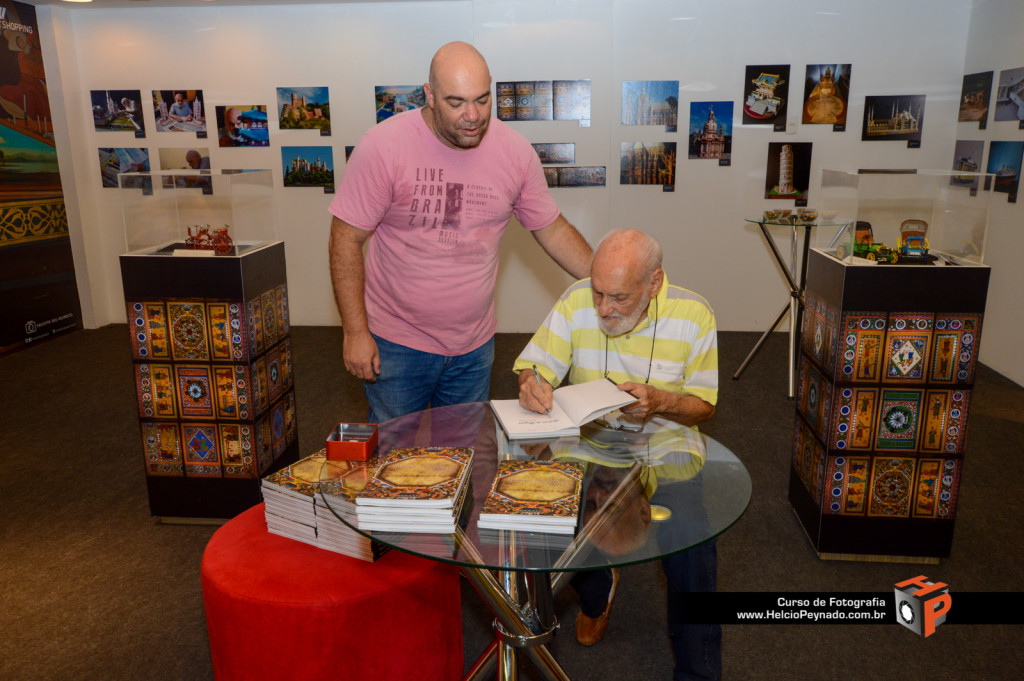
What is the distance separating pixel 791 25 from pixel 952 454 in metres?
4.19

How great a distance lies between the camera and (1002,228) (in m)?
5.44

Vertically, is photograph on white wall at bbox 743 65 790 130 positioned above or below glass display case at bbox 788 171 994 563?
above

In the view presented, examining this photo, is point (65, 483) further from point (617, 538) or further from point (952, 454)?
point (952, 454)

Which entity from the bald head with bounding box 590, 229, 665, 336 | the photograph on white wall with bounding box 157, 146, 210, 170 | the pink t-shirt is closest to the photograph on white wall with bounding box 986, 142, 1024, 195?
the pink t-shirt

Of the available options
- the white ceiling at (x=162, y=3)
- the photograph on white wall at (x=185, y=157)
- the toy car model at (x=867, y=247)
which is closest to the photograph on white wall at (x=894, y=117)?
the toy car model at (x=867, y=247)

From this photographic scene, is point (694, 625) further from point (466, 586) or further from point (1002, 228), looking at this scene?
point (1002, 228)

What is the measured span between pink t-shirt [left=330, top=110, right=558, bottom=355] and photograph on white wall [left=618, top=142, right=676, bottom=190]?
3.81 metres

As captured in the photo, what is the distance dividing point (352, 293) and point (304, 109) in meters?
4.50

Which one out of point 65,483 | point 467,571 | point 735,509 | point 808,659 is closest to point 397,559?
point 467,571

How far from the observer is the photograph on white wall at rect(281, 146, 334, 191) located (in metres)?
6.57

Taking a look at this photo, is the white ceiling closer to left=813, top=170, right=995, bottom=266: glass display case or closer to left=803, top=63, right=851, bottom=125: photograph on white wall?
left=803, top=63, right=851, bottom=125: photograph on white wall

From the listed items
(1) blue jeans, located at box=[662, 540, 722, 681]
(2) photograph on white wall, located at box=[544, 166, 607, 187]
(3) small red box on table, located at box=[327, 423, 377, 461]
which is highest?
(2) photograph on white wall, located at box=[544, 166, 607, 187]

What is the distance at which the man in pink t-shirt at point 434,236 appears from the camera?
240 cm

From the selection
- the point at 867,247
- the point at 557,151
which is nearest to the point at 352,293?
the point at 867,247
